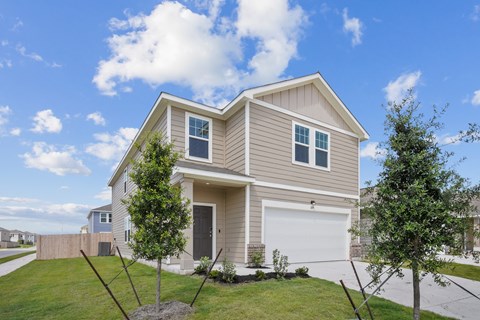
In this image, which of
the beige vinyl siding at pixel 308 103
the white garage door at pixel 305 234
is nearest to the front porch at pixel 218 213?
the white garage door at pixel 305 234

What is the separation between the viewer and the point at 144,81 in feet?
46.1

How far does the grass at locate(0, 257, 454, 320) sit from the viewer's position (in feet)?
18.4

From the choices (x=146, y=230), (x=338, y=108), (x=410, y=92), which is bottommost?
(x=146, y=230)

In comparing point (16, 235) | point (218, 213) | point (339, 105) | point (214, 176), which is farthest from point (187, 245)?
point (16, 235)

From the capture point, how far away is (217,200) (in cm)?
1200

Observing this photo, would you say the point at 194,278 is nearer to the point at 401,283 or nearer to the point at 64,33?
the point at 401,283

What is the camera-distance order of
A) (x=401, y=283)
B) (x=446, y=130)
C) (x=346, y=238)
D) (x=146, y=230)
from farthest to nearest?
(x=346, y=238)
(x=401, y=283)
(x=146, y=230)
(x=446, y=130)

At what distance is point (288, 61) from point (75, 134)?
10592mm

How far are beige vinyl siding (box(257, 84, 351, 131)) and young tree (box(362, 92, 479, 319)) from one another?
292 inches

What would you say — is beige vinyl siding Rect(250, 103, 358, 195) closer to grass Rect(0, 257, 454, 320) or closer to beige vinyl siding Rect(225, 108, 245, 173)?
beige vinyl siding Rect(225, 108, 245, 173)

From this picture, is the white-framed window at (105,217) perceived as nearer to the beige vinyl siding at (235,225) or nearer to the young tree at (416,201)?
the beige vinyl siding at (235,225)

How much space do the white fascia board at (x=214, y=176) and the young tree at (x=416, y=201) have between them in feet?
18.1

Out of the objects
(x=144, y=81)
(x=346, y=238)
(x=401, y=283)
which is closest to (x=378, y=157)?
(x=401, y=283)

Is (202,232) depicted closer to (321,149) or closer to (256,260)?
(256,260)
